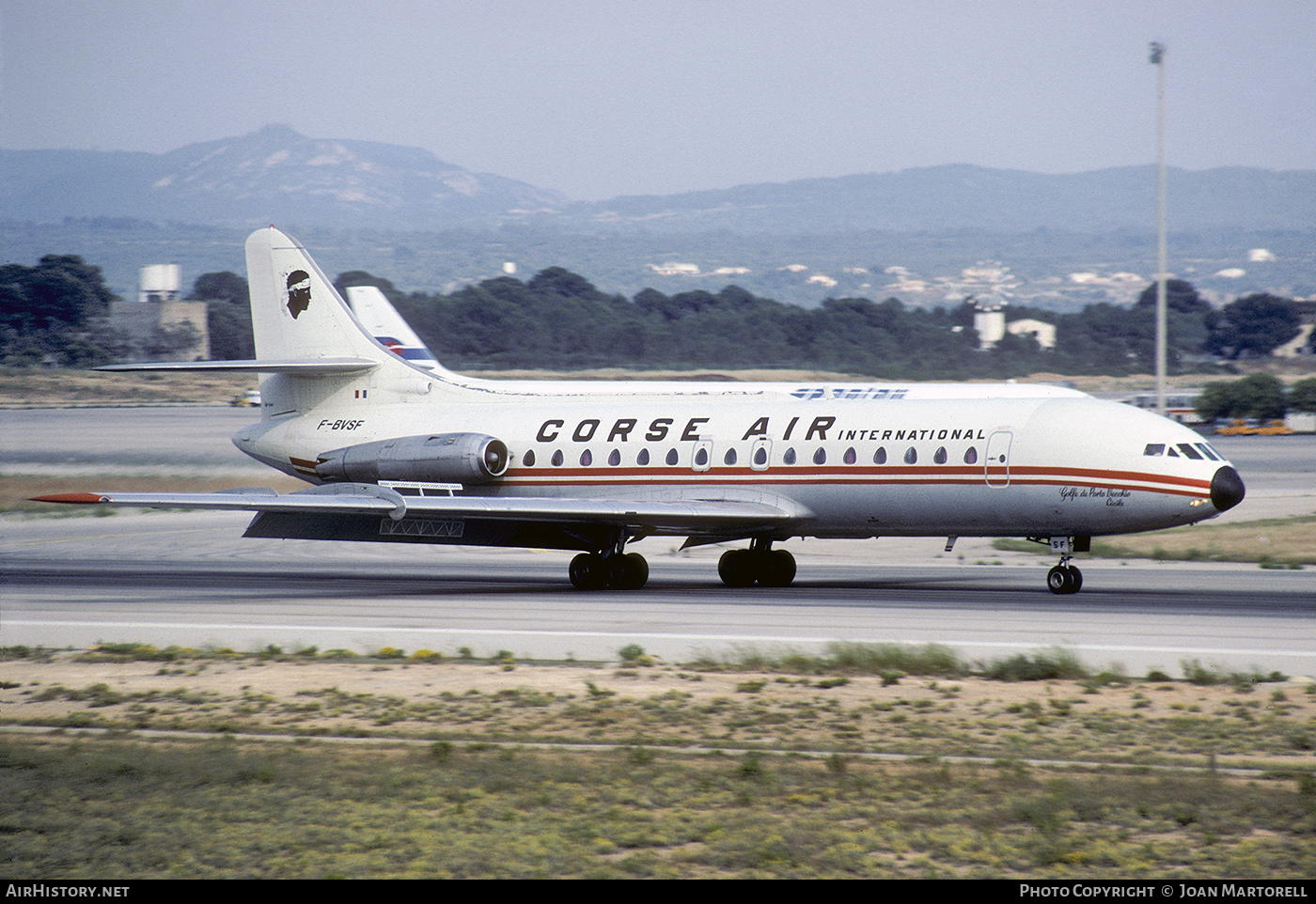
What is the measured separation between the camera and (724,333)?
100 meters

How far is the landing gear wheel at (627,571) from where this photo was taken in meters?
27.7

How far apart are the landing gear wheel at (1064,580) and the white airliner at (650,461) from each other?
35 millimetres

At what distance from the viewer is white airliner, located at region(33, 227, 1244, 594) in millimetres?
24609

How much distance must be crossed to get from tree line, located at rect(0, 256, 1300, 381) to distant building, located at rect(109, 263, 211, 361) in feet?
2.51

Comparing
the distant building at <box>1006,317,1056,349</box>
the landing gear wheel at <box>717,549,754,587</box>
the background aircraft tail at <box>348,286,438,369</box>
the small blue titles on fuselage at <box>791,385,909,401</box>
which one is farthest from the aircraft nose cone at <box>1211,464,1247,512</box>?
the distant building at <box>1006,317,1056,349</box>

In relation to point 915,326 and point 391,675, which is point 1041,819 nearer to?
point 391,675

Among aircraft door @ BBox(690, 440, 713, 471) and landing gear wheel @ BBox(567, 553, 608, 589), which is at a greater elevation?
aircraft door @ BBox(690, 440, 713, 471)

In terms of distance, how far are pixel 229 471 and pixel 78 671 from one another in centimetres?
3432

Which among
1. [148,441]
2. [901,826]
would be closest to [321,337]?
[901,826]

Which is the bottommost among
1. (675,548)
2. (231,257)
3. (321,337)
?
(675,548)

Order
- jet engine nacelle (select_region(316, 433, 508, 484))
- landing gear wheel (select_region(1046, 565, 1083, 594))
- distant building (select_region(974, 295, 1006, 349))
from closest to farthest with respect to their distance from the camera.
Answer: landing gear wheel (select_region(1046, 565, 1083, 594))
jet engine nacelle (select_region(316, 433, 508, 484))
distant building (select_region(974, 295, 1006, 349))

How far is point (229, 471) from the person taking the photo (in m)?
50.4

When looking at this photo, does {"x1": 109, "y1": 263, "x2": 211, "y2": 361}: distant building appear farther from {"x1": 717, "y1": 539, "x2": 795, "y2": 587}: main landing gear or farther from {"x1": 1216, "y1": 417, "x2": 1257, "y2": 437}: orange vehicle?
{"x1": 1216, "y1": 417, "x2": 1257, "y2": 437}: orange vehicle

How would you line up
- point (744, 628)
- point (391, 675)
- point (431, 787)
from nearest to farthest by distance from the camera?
point (431, 787), point (391, 675), point (744, 628)
